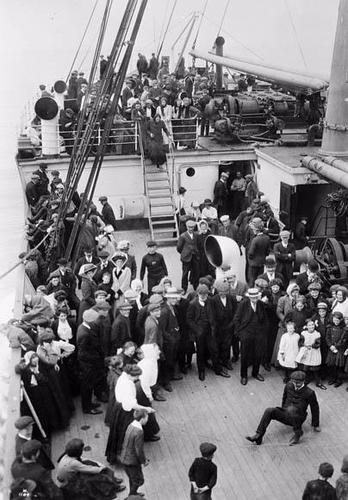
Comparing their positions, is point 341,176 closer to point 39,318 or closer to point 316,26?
point 39,318

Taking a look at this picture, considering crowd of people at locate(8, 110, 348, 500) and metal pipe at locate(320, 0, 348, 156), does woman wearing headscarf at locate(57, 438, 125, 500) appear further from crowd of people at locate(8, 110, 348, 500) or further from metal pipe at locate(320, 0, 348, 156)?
metal pipe at locate(320, 0, 348, 156)

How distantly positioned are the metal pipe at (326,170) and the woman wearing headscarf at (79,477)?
696 cm

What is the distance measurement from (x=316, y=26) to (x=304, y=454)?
48932mm

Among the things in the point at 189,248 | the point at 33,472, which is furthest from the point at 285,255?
the point at 33,472

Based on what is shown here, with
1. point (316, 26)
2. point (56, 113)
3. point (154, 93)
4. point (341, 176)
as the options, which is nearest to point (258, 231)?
point (341, 176)

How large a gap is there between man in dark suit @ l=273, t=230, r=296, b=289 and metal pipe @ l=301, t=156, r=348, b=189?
1391 millimetres

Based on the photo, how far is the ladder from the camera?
14.4m

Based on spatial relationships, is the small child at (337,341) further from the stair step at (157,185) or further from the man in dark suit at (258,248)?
the stair step at (157,185)

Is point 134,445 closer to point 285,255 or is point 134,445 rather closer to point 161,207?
point 285,255

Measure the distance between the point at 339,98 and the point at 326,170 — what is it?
213cm

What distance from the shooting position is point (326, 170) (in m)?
12.1

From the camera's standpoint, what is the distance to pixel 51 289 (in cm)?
934

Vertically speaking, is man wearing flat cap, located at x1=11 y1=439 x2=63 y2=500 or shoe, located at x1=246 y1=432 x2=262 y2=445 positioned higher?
man wearing flat cap, located at x1=11 y1=439 x2=63 y2=500

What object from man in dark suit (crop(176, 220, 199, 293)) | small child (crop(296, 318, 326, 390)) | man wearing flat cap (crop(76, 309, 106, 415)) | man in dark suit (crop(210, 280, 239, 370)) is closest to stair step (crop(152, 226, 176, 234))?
man in dark suit (crop(176, 220, 199, 293))
